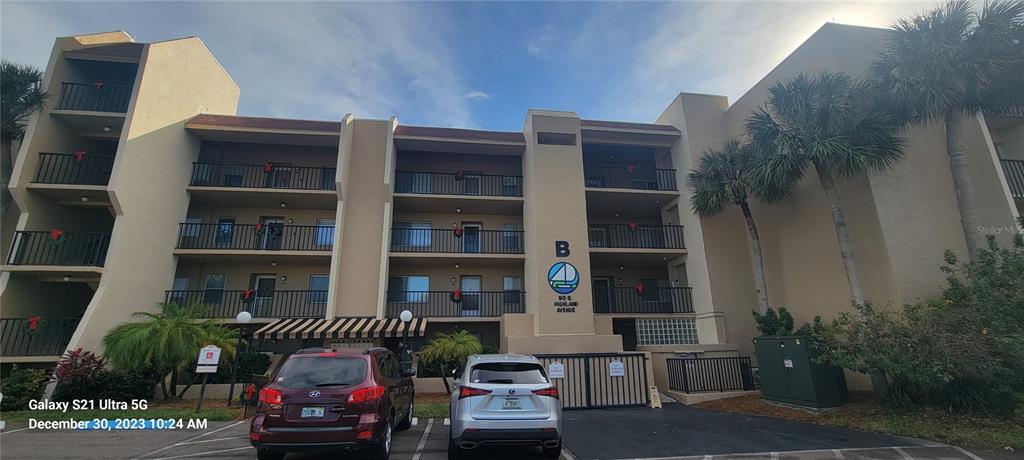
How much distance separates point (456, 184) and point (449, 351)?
8.02 meters

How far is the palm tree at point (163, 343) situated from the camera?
1226cm

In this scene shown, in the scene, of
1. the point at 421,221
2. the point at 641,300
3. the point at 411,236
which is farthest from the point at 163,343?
the point at 641,300

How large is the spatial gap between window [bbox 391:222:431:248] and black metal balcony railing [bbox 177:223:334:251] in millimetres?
2599

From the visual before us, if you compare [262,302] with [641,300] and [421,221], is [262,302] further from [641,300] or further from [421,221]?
[641,300]

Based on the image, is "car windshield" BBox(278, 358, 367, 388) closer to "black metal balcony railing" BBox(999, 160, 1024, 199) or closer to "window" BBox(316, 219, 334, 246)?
"window" BBox(316, 219, 334, 246)

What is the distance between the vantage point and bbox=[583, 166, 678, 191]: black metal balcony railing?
1952 centimetres

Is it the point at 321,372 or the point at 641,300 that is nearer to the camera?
the point at 321,372

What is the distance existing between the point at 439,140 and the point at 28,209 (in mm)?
14478

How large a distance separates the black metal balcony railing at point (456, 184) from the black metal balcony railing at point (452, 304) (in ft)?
14.7

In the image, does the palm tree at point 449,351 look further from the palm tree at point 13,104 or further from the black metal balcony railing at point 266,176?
the palm tree at point 13,104

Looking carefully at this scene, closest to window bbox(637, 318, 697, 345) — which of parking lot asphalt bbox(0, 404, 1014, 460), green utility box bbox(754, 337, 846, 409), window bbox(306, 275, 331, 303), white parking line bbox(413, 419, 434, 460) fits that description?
green utility box bbox(754, 337, 846, 409)

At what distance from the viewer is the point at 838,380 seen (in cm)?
1112

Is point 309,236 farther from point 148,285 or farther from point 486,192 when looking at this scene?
point 486,192

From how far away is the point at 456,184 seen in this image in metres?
19.5
